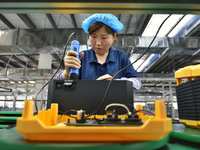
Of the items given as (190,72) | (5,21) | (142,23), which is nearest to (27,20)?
(5,21)

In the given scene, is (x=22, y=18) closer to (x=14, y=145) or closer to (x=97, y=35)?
(x=97, y=35)

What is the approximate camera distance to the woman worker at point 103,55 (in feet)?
2.63

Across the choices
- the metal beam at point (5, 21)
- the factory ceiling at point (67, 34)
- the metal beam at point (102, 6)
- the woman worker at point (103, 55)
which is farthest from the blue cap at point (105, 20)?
the metal beam at point (5, 21)

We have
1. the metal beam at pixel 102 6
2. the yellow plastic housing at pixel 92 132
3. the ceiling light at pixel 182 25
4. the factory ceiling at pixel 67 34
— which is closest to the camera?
the yellow plastic housing at pixel 92 132

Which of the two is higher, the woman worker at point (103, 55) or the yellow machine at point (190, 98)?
the woman worker at point (103, 55)

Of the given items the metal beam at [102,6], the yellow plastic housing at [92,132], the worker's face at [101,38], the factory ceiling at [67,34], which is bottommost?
the yellow plastic housing at [92,132]

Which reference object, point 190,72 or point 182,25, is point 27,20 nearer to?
point 182,25

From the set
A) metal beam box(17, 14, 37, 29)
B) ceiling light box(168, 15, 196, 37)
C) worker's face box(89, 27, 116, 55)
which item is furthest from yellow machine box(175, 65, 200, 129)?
metal beam box(17, 14, 37, 29)

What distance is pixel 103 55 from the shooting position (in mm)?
986

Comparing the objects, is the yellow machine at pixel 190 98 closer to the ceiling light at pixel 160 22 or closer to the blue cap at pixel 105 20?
the blue cap at pixel 105 20

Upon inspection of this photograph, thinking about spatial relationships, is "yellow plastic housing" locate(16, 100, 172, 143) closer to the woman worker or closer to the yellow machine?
the yellow machine

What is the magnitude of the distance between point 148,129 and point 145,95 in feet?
25.3

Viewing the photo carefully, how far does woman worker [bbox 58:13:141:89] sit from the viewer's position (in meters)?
0.80

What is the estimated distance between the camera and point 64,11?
455mm
